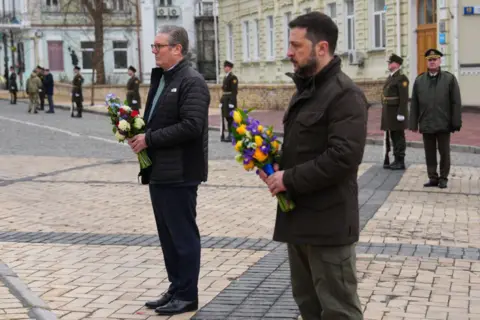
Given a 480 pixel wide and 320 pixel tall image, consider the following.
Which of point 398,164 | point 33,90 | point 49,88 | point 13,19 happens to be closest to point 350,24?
point 49,88

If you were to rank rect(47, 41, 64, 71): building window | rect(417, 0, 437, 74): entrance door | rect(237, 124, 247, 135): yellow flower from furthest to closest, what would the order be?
1. rect(47, 41, 64, 71): building window
2. rect(417, 0, 437, 74): entrance door
3. rect(237, 124, 247, 135): yellow flower

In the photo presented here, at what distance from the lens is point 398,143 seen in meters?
15.3

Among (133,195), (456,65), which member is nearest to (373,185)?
(133,195)

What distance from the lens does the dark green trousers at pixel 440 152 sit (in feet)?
42.2

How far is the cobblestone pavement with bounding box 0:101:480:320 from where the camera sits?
21.1ft

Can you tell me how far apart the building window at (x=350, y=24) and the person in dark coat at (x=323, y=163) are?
101ft

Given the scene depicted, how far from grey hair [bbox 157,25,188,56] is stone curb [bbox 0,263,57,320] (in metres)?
1.95

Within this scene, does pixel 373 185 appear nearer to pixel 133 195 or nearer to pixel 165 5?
pixel 133 195

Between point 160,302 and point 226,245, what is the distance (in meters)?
2.32

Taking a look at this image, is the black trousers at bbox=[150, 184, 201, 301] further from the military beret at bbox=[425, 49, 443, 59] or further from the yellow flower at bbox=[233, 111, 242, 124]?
the military beret at bbox=[425, 49, 443, 59]

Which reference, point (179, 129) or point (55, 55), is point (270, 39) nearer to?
point (55, 55)

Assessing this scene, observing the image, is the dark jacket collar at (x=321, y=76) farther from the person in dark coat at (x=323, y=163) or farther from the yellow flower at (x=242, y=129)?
the yellow flower at (x=242, y=129)

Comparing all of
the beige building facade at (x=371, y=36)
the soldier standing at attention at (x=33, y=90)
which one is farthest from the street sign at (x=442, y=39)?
the soldier standing at attention at (x=33, y=90)

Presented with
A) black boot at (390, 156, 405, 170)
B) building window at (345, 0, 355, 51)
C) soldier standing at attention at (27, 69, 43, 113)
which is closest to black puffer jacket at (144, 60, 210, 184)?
black boot at (390, 156, 405, 170)
